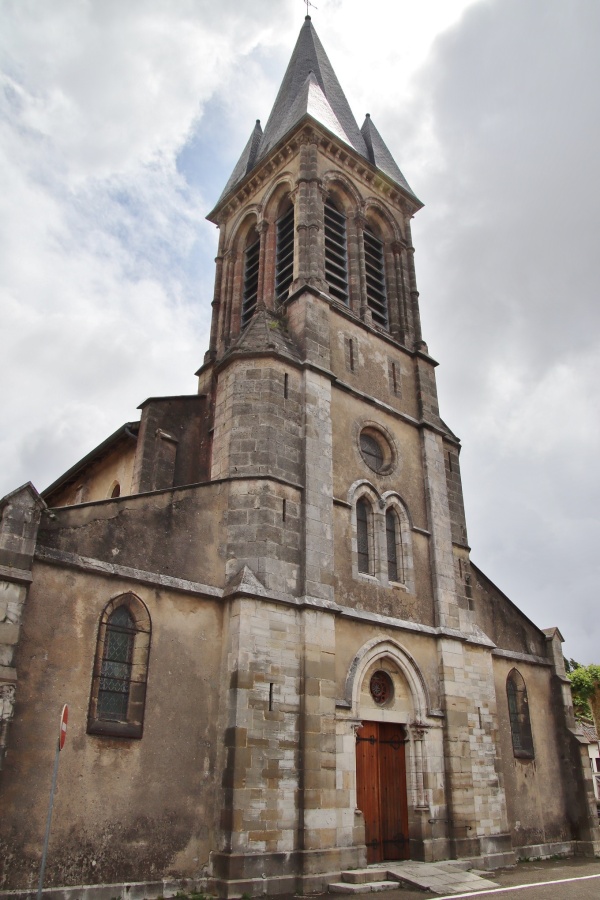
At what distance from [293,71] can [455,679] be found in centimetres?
2085

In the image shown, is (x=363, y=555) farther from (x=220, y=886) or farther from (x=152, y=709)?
(x=220, y=886)

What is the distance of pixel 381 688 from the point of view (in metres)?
14.2

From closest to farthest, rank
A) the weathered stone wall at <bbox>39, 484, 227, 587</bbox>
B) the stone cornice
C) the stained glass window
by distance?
the stained glass window, the weathered stone wall at <bbox>39, 484, 227, 587</bbox>, the stone cornice

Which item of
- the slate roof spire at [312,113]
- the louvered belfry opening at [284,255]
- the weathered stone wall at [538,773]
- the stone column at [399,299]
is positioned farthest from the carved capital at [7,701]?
the slate roof spire at [312,113]

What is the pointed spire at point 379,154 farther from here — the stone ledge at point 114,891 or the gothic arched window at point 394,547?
the stone ledge at point 114,891

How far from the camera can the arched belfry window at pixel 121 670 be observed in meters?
10.4

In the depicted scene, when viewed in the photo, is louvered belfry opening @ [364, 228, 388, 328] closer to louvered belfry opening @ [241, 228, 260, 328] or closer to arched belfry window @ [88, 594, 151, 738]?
louvered belfry opening @ [241, 228, 260, 328]

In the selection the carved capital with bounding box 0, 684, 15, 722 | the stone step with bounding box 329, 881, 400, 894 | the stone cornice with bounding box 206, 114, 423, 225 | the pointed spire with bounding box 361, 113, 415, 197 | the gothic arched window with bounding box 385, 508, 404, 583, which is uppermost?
the pointed spire with bounding box 361, 113, 415, 197

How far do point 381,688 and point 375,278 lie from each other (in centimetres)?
1121

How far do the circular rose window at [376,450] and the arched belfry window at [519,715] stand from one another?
19.8 feet

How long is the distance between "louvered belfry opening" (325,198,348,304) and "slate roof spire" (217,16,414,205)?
2.33 m

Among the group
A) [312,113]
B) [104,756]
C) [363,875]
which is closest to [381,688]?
[363,875]

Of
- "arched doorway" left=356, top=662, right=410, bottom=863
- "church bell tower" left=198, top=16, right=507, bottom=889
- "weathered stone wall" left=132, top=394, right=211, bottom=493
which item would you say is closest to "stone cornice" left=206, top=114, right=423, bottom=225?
"church bell tower" left=198, top=16, right=507, bottom=889

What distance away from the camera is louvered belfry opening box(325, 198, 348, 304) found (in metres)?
18.2
